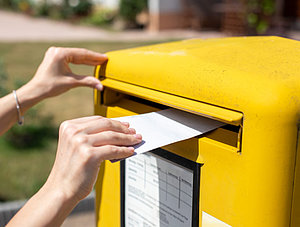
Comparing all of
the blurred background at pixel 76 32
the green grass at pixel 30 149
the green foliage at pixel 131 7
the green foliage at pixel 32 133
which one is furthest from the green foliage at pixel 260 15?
the green foliage at pixel 32 133

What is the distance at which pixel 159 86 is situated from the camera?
3.84 ft

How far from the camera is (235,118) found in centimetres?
94

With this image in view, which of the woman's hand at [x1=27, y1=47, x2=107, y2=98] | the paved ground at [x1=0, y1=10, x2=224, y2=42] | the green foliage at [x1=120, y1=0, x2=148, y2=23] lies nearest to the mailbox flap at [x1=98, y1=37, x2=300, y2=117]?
the woman's hand at [x1=27, y1=47, x2=107, y2=98]

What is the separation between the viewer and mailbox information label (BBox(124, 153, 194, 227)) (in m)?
1.18

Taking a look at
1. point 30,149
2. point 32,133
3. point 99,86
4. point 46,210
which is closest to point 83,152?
point 46,210

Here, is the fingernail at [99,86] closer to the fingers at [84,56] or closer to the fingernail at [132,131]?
the fingers at [84,56]

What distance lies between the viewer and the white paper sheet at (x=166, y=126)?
3.36 feet

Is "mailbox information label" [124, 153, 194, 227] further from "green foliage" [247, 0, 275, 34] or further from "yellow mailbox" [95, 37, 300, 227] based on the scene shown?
"green foliage" [247, 0, 275, 34]

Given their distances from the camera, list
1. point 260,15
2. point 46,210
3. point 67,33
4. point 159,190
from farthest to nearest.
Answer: point 67,33
point 260,15
point 159,190
point 46,210

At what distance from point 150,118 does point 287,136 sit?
390mm

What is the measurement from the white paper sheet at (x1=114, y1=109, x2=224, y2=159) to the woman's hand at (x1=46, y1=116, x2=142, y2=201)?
7 centimetres

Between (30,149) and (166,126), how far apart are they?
342 cm

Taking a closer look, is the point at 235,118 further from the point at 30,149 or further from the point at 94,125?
the point at 30,149

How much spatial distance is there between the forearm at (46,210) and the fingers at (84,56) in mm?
597
